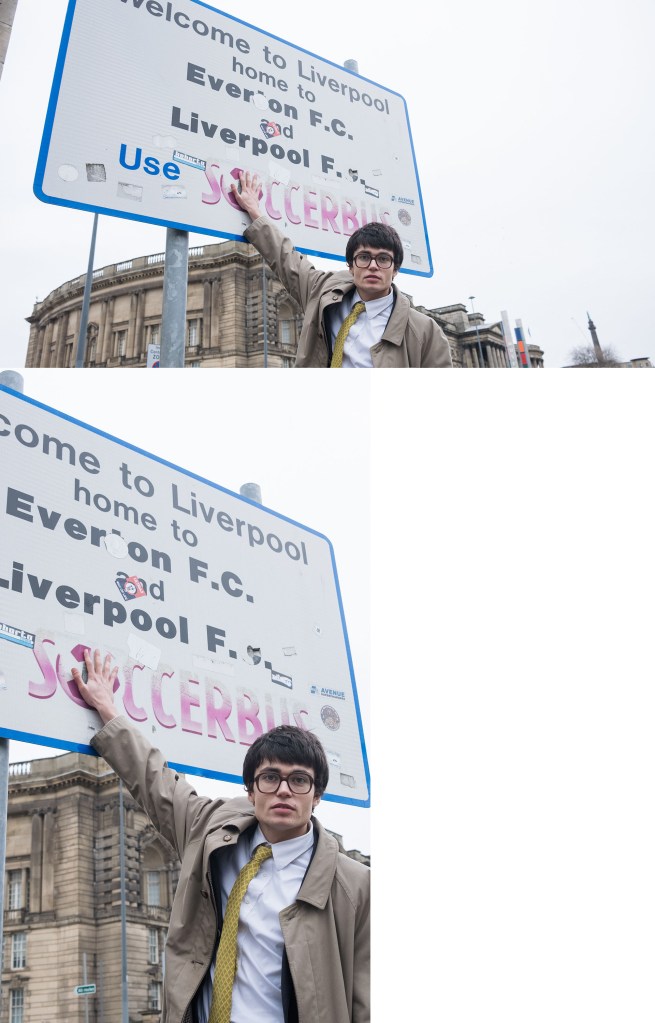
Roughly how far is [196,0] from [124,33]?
400 millimetres

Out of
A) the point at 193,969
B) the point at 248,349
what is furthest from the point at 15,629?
the point at 248,349

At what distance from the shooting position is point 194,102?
10.2 feet

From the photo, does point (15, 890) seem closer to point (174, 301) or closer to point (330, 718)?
point (330, 718)

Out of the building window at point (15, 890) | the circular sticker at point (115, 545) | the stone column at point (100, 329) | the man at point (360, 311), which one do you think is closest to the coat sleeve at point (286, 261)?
the man at point (360, 311)

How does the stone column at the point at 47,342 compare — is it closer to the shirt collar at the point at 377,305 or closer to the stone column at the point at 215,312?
the stone column at the point at 215,312

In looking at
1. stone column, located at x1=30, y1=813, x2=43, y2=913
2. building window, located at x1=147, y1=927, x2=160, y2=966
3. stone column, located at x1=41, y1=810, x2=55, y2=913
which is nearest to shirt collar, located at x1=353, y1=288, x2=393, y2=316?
stone column, located at x1=41, y1=810, x2=55, y2=913

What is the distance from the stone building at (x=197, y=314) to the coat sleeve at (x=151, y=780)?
30059mm

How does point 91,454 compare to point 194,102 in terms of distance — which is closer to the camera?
point 91,454

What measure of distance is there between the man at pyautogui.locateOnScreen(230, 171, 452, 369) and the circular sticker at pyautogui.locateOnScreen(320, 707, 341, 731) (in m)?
1.09

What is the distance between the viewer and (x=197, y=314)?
111 feet

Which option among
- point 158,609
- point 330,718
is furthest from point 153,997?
point 158,609

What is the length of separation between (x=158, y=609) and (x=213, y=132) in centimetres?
158

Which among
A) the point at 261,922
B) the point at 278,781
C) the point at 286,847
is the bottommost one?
the point at 261,922

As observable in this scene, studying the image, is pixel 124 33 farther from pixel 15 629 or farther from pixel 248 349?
pixel 248 349
